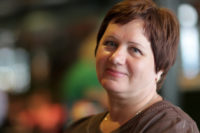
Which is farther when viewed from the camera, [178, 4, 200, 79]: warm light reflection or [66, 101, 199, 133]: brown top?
[178, 4, 200, 79]: warm light reflection

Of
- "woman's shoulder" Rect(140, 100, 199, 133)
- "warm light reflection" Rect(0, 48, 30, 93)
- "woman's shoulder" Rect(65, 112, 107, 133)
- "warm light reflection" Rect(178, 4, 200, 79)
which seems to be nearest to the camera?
"woman's shoulder" Rect(140, 100, 199, 133)

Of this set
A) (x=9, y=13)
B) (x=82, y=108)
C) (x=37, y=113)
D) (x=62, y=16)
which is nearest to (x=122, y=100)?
(x=82, y=108)

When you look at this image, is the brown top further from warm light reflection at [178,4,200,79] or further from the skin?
warm light reflection at [178,4,200,79]

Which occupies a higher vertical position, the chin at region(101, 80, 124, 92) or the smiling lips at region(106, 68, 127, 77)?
the smiling lips at region(106, 68, 127, 77)

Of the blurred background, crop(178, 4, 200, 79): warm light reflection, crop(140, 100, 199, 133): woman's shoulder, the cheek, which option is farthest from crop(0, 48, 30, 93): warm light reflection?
crop(140, 100, 199, 133): woman's shoulder

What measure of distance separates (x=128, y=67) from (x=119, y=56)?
0.04 metres

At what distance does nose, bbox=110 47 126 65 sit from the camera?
88 cm

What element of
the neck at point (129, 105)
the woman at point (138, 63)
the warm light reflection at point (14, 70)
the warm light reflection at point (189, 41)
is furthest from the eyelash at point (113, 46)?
the warm light reflection at point (14, 70)

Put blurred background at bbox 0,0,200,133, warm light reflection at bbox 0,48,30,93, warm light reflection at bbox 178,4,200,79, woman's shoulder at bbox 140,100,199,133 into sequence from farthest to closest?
warm light reflection at bbox 0,48,30,93
warm light reflection at bbox 178,4,200,79
blurred background at bbox 0,0,200,133
woman's shoulder at bbox 140,100,199,133

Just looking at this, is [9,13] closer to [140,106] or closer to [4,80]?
[4,80]

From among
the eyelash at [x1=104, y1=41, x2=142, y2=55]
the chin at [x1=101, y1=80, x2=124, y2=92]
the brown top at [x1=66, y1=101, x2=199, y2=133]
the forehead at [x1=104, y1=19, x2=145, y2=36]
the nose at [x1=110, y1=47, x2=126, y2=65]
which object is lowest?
the brown top at [x1=66, y1=101, x2=199, y2=133]

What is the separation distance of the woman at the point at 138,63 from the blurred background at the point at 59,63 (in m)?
1.24

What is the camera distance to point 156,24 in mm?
907

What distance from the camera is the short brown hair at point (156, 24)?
0.90 m
